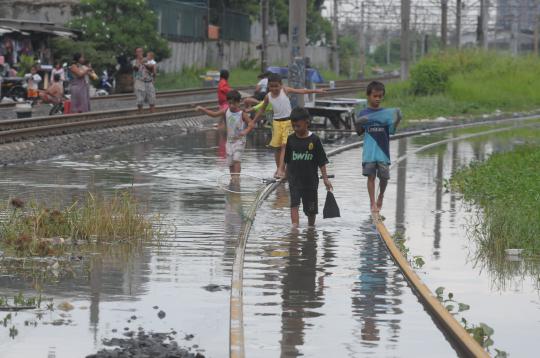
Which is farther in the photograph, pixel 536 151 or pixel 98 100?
pixel 98 100

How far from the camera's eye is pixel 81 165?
2283 centimetres

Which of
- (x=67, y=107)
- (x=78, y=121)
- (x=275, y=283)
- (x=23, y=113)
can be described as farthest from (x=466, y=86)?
(x=275, y=283)

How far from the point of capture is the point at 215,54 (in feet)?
280

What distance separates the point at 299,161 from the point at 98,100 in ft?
102

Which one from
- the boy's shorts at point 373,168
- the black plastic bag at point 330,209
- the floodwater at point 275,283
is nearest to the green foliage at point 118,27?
the floodwater at point 275,283

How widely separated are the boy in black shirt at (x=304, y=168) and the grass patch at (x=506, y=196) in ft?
6.34

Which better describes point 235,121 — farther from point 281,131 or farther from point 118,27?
point 118,27

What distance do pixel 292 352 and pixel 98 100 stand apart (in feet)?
122

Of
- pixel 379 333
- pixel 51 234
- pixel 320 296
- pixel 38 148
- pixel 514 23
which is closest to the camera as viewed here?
pixel 379 333

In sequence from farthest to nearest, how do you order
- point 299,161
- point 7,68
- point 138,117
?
point 7,68 → point 138,117 → point 299,161

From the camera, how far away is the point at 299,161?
48.8 ft

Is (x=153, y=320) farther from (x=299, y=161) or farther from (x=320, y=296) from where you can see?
(x=299, y=161)

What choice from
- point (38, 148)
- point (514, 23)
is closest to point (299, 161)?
point (38, 148)

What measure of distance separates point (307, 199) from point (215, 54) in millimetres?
70989
